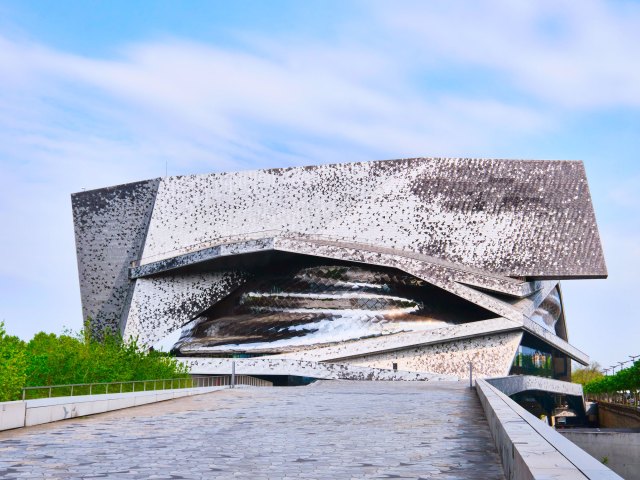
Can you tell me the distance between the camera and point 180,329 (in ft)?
147

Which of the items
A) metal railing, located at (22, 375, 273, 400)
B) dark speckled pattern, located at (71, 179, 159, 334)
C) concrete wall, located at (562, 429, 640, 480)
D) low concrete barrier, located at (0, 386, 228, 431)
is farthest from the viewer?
dark speckled pattern, located at (71, 179, 159, 334)

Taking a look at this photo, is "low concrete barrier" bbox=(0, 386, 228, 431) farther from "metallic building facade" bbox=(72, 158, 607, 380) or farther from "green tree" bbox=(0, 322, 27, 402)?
"metallic building facade" bbox=(72, 158, 607, 380)


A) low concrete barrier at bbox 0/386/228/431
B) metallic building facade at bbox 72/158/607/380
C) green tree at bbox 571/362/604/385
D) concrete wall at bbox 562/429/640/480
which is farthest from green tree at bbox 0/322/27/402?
green tree at bbox 571/362/604/385

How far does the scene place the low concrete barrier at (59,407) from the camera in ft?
35.5

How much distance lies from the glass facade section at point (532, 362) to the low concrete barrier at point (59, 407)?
3458 centimetres

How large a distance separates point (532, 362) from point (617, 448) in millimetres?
15538

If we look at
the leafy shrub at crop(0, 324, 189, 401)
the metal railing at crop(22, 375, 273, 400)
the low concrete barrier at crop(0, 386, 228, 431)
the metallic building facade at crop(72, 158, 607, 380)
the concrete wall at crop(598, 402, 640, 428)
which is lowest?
the concrete wall at crop(598, 402, 640, 428)

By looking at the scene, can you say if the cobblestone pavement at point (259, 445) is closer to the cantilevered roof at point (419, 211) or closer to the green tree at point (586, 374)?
the cantilevered roof at point (419, 211)

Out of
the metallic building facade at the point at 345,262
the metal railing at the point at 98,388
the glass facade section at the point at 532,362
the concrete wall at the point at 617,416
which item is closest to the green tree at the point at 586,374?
the concrete wall at the point at 617,416

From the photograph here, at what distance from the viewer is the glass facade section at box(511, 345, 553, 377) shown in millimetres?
48688

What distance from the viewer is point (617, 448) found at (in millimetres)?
35938

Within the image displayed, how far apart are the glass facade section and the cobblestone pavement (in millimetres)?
35426

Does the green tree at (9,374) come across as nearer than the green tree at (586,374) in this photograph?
Yes

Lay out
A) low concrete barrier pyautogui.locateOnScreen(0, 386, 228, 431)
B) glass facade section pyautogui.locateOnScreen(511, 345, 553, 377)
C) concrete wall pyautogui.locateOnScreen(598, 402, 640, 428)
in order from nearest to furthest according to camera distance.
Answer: low concrete barrier pyautogui.locateOnScreen(0, 386, 228, 431), concrete wall pyautogui.locateOnScreen(598, 402, 640, 428), glass facade section pyautogui.locateOnScreen(511, 345, 553, 377)
